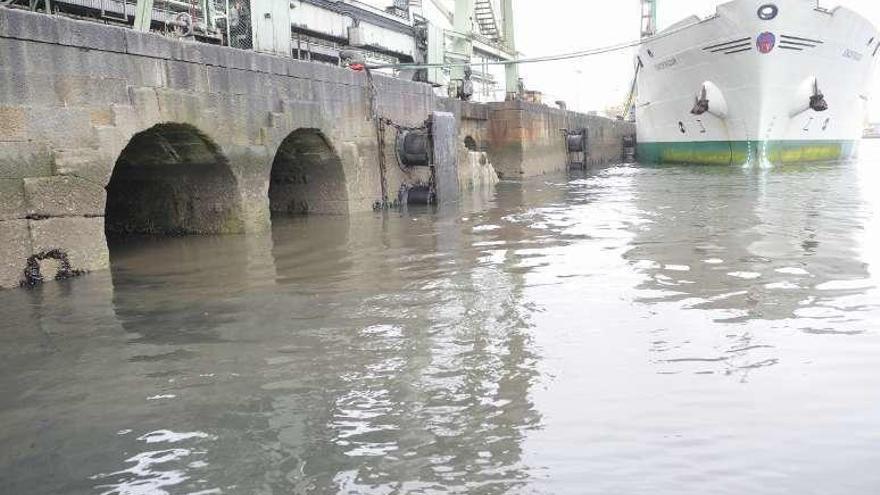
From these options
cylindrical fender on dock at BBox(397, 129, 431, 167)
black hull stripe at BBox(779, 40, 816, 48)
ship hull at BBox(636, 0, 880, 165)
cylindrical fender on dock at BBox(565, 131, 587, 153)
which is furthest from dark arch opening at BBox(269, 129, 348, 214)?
cylindrical fender on dock at BBox(565, 131, 587, 153)

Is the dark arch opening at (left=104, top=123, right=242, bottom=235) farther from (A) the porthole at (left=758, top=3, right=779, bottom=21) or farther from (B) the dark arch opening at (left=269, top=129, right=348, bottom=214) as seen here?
(A) the porthole at (left=758, top=3, right=779, bottom=21)

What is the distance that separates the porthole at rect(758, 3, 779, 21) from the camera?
843 inches

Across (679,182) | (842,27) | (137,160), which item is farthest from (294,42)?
(842,27)

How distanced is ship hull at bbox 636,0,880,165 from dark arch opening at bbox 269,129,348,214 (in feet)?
51.1

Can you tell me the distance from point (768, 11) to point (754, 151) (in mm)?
4377

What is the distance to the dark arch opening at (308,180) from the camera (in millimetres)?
12008

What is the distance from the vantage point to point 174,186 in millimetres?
9945

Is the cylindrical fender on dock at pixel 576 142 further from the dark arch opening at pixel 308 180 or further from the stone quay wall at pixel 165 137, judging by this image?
the dark arch opening at pixel 308 180

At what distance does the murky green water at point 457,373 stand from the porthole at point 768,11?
16.1 meters

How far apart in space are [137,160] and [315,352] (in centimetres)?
636

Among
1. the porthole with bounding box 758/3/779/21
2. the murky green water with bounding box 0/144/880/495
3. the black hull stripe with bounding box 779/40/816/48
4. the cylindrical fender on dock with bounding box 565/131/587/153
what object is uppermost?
the porthole with bounding box 758/3/779/21

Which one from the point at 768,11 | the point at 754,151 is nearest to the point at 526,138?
the point at 754,151

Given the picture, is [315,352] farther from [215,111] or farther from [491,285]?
[215,111]

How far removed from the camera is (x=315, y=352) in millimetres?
4414
